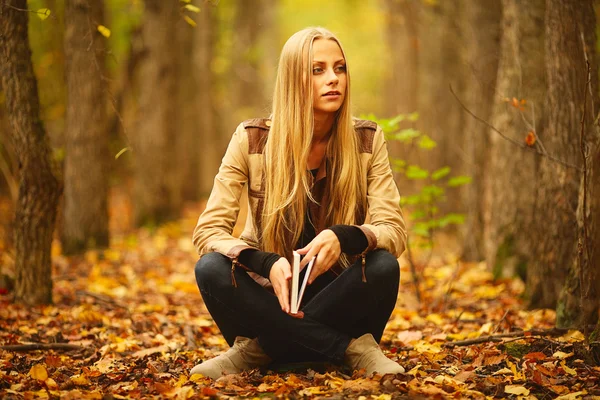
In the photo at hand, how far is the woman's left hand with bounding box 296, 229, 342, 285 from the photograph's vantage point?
3207mm

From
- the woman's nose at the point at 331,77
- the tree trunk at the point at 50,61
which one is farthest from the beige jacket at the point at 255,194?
the tree trunk at the point at 50,61

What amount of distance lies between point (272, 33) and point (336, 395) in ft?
64.9

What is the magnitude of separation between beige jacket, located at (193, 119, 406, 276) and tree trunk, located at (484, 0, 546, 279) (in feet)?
7.09

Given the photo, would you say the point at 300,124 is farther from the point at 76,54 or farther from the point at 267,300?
the point at 76,54

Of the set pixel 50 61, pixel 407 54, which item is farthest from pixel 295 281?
pixel 407 54

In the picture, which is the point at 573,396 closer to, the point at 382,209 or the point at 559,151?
the point at 382,209

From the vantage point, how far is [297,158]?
3570mm

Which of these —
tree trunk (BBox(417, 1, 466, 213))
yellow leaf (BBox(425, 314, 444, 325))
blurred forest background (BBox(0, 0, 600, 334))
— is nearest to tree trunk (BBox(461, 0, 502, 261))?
blurred forest background (BBox(0, 0, 600, 334))

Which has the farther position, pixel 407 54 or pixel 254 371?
pixel 407 54

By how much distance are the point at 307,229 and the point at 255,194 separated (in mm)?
348

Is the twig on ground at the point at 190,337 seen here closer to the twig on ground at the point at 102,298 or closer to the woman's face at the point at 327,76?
the twig on ground at the point at 102,298

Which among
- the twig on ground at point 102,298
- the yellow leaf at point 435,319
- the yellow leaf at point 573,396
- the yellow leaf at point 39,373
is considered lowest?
the yellow leaf at point 435,319

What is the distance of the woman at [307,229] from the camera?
3.32m

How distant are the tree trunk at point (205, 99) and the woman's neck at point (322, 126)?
33.6 feet
